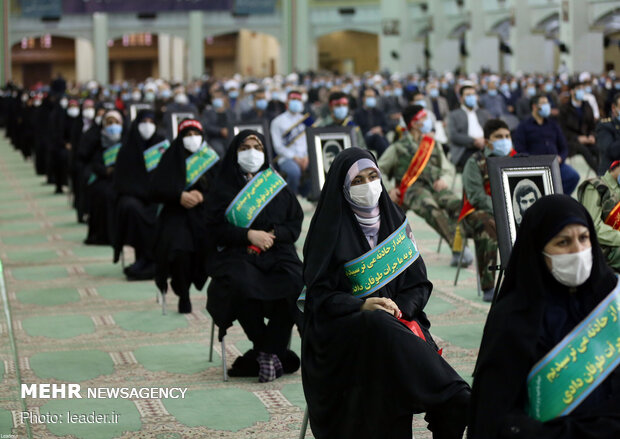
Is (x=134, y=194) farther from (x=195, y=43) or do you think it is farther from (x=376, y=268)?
(x=195, y=43)

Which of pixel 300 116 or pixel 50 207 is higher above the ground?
pixel 300 116

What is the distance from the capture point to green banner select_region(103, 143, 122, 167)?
990 centimetres

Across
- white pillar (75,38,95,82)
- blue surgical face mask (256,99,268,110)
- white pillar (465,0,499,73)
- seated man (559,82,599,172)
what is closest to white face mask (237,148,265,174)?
seated man (559,82,599,172)

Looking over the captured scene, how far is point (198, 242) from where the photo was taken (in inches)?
284

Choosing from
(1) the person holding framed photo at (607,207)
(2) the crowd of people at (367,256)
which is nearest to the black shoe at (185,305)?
(2) the crowd of people at (367,256)

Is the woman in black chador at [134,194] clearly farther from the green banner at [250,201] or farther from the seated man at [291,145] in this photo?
the seated man at [291,145]

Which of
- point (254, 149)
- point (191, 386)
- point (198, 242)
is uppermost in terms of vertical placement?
point (254, 149)

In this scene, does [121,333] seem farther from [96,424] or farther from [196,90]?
[196,90]

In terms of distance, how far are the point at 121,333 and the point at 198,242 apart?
2.52 ft

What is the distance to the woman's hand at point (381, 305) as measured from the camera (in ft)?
13.0

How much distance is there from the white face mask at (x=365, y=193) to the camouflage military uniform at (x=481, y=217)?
3.36 meters

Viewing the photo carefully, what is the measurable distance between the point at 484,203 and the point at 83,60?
1770 inches

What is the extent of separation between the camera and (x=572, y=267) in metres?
2.92

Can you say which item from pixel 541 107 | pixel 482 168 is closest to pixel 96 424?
pixel 482 168
